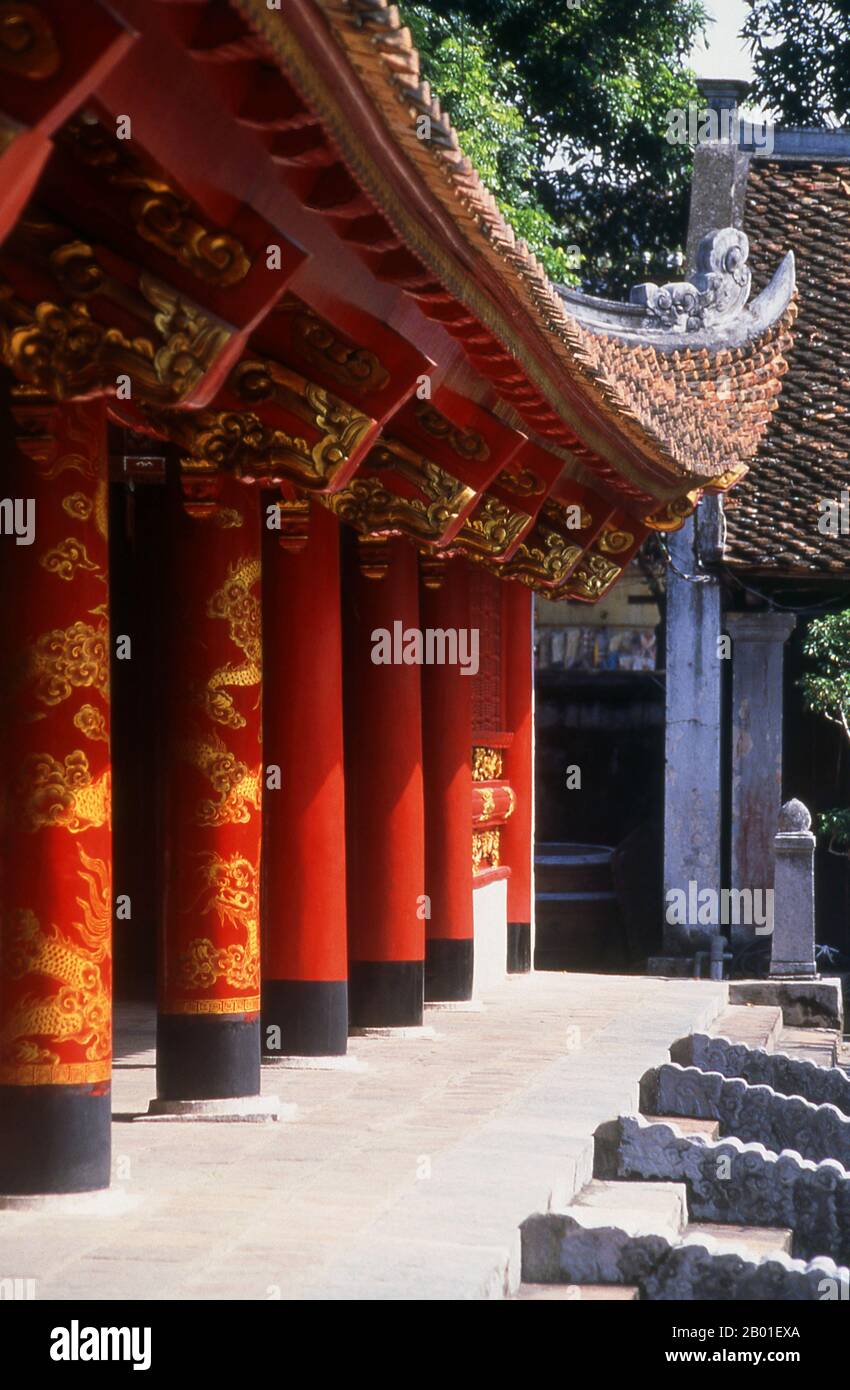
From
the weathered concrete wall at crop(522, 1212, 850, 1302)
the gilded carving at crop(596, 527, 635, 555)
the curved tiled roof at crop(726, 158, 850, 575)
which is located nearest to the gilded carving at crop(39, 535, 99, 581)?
the weathered concrete wall at crop(522, 1212, 850, 1302)

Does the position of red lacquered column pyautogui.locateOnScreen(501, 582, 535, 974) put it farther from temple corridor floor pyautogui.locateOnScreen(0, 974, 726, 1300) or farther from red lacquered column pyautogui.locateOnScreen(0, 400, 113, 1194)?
red lacquered column pyautogui.locateOnScreen(0, 400, 113, 1194)

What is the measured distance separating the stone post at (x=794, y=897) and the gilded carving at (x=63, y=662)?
7.85 m

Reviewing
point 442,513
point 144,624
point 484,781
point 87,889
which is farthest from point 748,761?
point 87,889

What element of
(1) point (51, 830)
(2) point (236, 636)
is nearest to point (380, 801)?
(2) point (236, 636)

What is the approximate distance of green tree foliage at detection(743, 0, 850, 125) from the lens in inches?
927

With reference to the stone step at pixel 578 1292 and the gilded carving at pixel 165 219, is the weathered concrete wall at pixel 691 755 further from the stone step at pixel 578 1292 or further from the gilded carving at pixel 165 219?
the gilded carving at pixel 165 219

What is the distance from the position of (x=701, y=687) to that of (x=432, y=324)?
10238 millimetres

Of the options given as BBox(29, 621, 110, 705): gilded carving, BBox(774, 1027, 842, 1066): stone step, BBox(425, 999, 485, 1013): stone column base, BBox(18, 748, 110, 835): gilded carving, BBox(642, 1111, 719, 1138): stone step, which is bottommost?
BBox(774, 1027, 842, 1066): stone step

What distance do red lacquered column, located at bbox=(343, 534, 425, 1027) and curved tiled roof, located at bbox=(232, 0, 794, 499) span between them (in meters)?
1.44

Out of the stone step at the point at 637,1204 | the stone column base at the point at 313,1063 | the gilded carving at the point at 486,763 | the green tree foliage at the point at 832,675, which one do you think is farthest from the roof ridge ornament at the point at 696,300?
the stone step at the point at 637,1204

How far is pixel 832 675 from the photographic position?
55.4ft

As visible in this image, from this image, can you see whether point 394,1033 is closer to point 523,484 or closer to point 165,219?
point 523,484

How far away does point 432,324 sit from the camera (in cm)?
700

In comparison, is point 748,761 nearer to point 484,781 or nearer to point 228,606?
point 484,781
